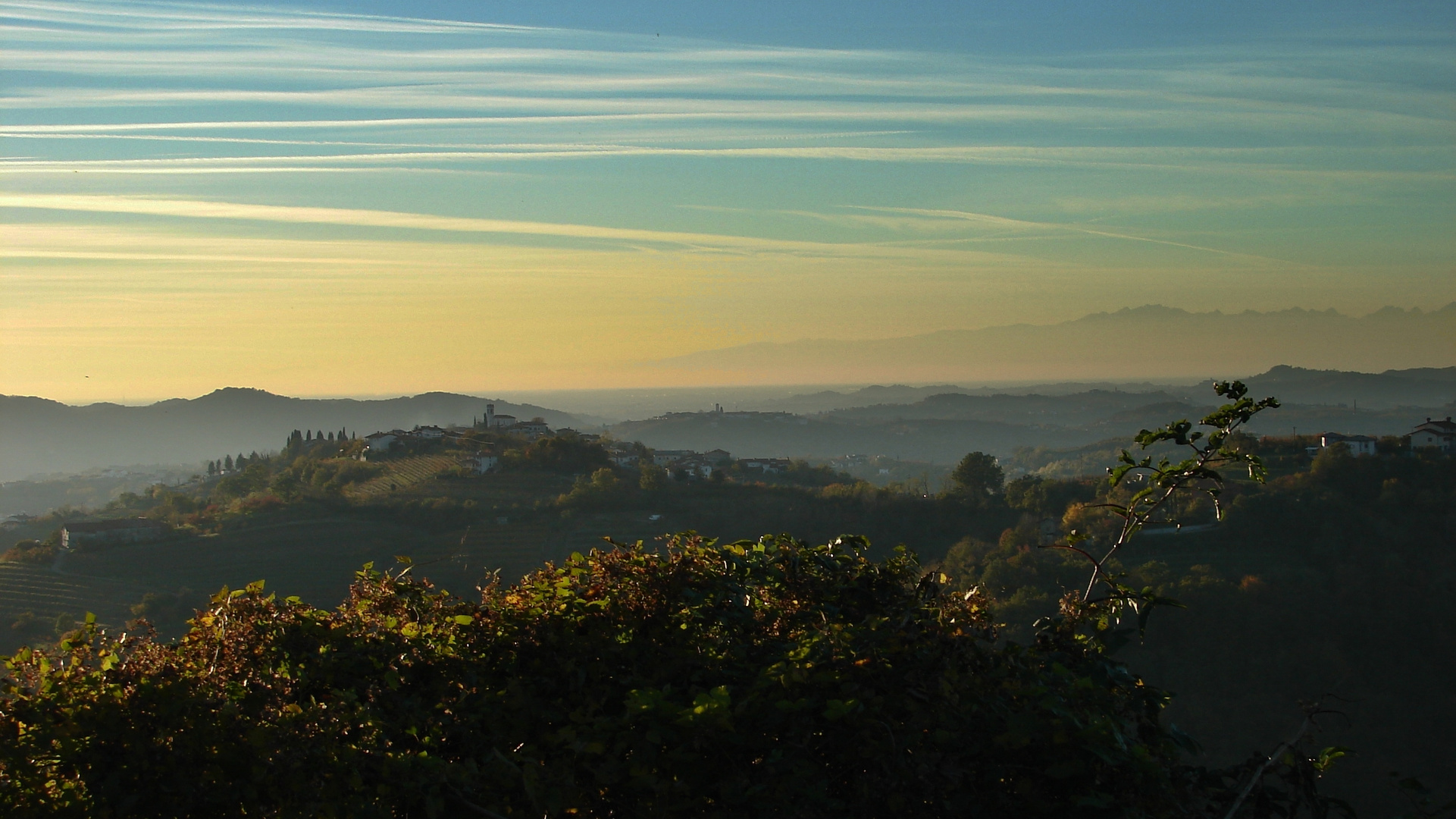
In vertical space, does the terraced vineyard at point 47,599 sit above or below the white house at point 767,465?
below

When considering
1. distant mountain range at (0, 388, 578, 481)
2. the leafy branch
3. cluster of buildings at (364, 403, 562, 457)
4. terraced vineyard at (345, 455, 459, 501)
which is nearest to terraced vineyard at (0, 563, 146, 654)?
terraced vineyard at (345, 455, 459, 501)

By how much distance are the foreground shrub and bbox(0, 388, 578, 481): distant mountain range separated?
98.2 m

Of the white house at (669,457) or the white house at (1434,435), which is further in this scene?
the white house at (669,457)

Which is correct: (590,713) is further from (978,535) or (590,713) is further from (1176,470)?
(978,535)

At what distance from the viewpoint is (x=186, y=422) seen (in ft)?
388

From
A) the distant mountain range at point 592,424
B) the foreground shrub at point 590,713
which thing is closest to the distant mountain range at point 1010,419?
the distant mountain range at point 592,424

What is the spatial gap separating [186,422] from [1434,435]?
123949 mm

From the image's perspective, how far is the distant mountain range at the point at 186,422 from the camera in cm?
10306

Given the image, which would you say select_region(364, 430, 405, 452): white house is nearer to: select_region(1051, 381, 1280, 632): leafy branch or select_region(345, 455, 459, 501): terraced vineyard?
select_region(345, 455, 459, 501): terraced vineyard

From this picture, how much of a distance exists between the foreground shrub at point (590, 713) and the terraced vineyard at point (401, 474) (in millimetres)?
46764

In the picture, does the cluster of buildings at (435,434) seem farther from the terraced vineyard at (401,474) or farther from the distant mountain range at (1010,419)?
the distant mountain range at (1010,419)

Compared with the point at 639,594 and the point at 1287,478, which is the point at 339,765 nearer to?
the point at 639,594

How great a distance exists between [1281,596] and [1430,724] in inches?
281

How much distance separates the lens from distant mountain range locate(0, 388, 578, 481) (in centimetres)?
10306
